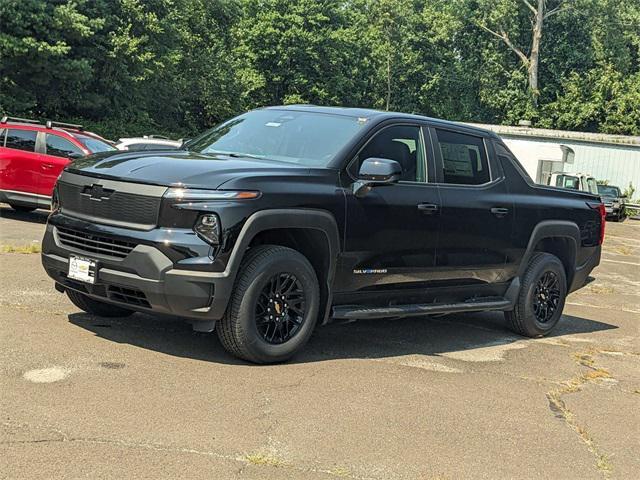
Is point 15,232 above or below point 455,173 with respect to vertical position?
below

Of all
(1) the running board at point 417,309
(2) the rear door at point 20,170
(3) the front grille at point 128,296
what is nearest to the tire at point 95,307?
(3) the front grille at point 128,296

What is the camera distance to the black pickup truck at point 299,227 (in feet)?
17.6

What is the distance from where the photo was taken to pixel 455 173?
7.20 metres

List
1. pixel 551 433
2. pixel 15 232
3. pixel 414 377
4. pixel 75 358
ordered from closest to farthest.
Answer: pixel 551 433 → pixel 75 358 → pixel 414 377 → pixel 15 232

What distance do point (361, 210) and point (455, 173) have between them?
1398mm

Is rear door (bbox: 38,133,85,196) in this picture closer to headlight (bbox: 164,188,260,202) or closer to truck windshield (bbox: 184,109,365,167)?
truck windshield (bbox: 184,109,365,167)

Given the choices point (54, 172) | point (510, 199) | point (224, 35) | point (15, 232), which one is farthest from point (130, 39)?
point (510, 199)

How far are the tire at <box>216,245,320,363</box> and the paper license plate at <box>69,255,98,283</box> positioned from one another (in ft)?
2.98

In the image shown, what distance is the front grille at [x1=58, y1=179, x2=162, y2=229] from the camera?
541 cm

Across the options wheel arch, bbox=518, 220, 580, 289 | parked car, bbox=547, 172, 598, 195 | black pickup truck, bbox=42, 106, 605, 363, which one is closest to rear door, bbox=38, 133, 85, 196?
black pickup truck, bbox=42, 106, 605, 363

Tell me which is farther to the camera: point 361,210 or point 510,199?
point 510,199

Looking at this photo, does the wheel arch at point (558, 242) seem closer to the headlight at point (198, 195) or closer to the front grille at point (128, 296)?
the headlight at point (198, 195)

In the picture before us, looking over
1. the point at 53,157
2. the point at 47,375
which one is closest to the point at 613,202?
the point at 53,157

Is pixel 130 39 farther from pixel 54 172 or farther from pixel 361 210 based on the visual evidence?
pixel 361 210
